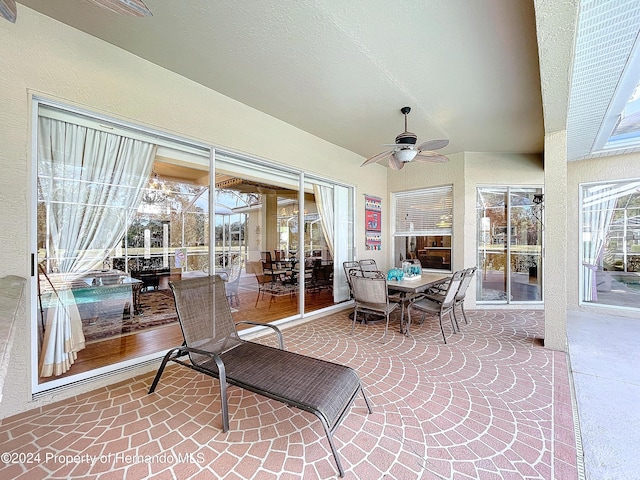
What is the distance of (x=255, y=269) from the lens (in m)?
7.28

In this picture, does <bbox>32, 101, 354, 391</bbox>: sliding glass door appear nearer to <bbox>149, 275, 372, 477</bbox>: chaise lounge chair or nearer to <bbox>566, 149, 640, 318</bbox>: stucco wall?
<bbox>149, 275, 372, 477</bbox>: chaise lounge chair

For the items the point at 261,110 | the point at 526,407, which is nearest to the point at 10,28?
the point at 261,110

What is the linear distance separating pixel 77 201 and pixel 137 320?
203 cm

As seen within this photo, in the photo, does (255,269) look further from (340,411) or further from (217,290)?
(340,411)

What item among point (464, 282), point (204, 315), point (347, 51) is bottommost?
point (204, 315)

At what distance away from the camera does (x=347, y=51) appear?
2.48 metres

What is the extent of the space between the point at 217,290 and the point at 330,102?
2.59m

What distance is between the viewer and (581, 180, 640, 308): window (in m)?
4.70

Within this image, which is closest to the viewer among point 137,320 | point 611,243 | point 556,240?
point 556,240

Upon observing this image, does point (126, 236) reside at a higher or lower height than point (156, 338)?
higher

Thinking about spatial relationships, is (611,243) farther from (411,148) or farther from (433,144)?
(411,148)

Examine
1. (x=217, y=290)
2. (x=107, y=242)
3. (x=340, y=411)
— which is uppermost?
(x=107, y=242)

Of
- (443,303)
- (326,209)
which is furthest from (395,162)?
(443,303)

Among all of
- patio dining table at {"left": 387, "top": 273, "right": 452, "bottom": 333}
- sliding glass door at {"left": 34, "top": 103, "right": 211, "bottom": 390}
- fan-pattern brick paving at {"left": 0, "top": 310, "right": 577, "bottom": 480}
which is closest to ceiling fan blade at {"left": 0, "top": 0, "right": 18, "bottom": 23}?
sliding glass door at {"left": 34, "top": 103, "right": 211, "bottom": 390}
